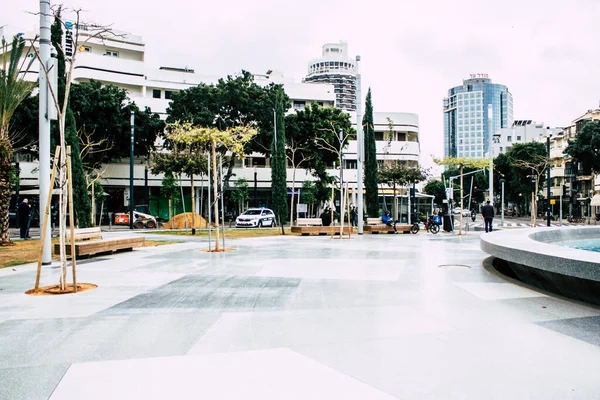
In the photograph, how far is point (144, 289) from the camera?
26.3 ft

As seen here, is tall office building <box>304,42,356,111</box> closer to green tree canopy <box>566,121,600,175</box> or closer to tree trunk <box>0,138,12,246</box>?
green tree canopy <box>566,121,600,175</box>

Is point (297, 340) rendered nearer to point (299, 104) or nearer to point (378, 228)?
point (378, 228)

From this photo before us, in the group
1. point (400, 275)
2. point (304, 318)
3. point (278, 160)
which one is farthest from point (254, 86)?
point (304, 318)

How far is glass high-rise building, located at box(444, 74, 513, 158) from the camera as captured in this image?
155 metres

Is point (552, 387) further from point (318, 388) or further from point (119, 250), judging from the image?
point (119, 250)

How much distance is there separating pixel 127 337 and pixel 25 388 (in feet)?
4.68

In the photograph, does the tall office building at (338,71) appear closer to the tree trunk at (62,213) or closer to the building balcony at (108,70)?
the building balcony at (108,70)

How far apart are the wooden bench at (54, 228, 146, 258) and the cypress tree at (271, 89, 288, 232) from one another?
23.1 metres

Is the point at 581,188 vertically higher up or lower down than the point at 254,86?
Result: lower down

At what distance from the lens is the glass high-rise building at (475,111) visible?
155 m

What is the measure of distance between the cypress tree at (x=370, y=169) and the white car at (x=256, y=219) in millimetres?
7047

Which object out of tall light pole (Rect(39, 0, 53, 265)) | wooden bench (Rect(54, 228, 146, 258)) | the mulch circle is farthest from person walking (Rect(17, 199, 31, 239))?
the mulch circle

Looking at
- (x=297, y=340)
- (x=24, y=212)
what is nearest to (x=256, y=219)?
(x=24, y=212)

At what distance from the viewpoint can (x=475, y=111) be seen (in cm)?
16212
